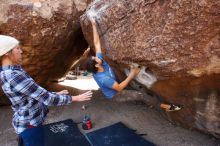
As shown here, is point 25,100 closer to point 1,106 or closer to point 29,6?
point 29,6

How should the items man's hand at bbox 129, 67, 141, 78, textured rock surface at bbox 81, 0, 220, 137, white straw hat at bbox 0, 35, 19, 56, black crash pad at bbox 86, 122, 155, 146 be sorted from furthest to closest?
black crash pad at bbox 86, 122, 155, 146
man's hand at bbox 129, 67, 141, 78
textured rock surface at bbox 81, 0, 220, 137
white straw hat at bbox 0, 35, 19, 56

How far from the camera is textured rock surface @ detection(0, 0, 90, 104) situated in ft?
17.4

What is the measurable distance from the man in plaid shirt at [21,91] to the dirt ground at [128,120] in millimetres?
2246

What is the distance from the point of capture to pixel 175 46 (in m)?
3.32

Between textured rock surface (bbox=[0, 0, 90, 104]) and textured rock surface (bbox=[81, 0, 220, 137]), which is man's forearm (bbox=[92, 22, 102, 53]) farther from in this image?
textured rock surface (bbox=[0, 0, 90, 104])

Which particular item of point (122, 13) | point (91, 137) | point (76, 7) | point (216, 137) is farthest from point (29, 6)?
point (216, 137)

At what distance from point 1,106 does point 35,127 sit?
13.2 ft

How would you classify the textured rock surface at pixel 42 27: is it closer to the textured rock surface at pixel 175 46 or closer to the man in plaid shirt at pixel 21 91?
the textured rock surface at pixel 175 46

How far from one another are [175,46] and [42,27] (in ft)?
10.2

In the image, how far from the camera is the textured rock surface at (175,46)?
3.11 metres

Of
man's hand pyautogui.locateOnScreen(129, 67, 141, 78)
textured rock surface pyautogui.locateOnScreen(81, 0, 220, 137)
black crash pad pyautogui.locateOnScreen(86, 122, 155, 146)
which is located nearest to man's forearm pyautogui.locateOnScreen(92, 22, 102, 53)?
textured rock surface pyautogui.locateOnScreen(81, 0, 220, 137)

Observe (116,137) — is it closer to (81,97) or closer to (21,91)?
(81,97)

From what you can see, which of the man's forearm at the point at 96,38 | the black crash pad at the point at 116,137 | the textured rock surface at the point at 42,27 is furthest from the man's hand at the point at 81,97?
the textured rock surface at the point at 42,27

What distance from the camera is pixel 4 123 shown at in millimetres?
5730
